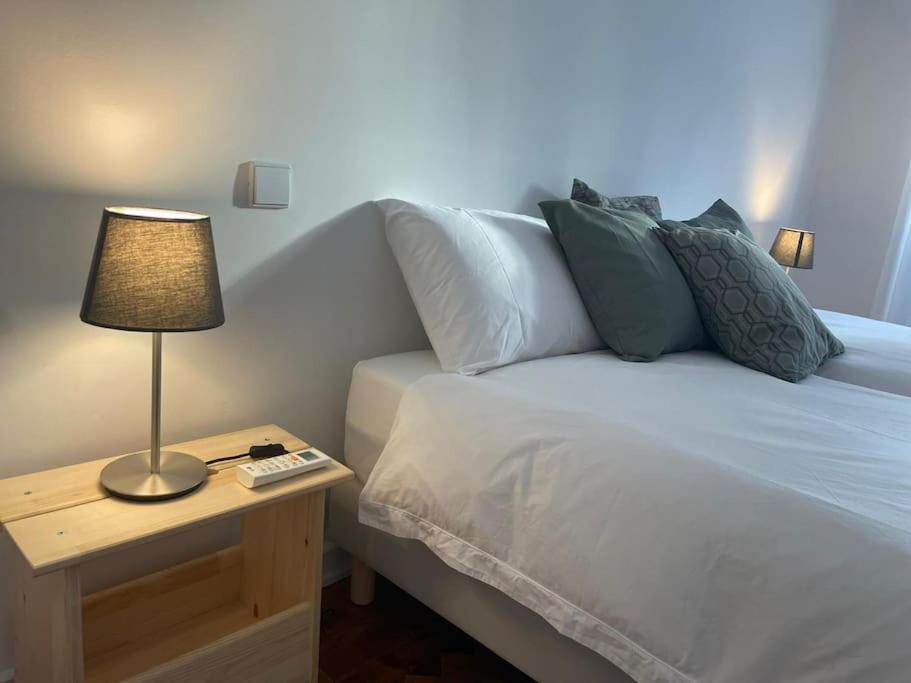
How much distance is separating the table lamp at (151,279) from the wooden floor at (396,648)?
0.63 metres

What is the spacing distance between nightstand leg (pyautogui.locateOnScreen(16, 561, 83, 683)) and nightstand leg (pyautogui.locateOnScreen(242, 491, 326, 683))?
37 cm

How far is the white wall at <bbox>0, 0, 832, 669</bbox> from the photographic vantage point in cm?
112

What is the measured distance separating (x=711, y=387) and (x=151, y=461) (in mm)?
1109

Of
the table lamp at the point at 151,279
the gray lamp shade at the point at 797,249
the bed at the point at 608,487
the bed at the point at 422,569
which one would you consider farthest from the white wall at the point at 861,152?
the table lamp at the point at 151,279

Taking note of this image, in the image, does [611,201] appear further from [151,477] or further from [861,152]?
[861,152]

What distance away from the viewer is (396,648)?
1513mm

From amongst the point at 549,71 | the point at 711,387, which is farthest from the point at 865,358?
the point at 549,71

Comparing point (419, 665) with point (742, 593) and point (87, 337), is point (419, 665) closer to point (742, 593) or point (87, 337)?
point (742, 593)

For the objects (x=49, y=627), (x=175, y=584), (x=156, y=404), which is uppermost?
(x=156, y=404)

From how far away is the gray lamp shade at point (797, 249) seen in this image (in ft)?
10.5

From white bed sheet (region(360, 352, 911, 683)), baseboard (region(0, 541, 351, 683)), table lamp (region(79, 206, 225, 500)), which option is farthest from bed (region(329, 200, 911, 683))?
table lamp (region(79, 206, 225, 500))

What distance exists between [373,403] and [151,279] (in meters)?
0.62

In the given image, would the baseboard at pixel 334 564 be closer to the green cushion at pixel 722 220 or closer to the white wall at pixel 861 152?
the green cushion at pixel 722 220

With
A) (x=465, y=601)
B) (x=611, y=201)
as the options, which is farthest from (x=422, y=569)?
(x=611, y=201)
